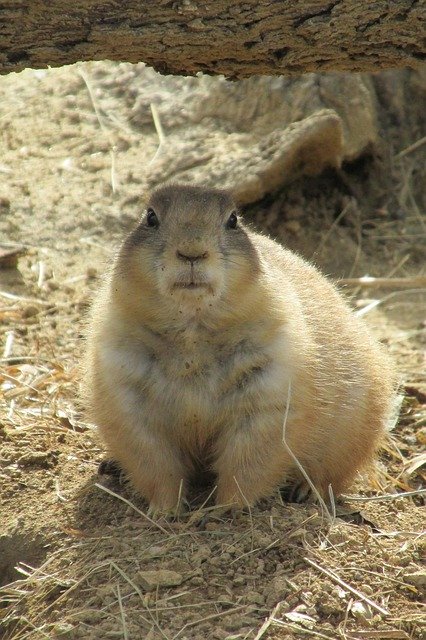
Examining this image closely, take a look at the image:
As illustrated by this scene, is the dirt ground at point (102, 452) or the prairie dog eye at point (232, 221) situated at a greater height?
the prairie dog eye at point (232, 221)

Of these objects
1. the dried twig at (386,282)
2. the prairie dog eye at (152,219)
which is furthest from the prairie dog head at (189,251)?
the dried twig at (386,282)

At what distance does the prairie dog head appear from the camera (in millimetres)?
4570

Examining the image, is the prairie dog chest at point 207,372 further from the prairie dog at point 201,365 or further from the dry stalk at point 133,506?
the dry stalk at point 133,506

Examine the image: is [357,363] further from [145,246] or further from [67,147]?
[67,147]

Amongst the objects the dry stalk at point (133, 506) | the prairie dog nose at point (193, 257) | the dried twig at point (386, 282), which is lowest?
the dry stalk at point (133, 506)

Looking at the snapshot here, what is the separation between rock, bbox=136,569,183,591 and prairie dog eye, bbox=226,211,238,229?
1.70 meters

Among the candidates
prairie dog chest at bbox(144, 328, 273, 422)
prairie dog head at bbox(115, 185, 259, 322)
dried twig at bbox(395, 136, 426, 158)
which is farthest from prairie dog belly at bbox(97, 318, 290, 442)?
dried twig at bbox(395, 136, 426, 158)

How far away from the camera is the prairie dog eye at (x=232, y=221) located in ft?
16.3

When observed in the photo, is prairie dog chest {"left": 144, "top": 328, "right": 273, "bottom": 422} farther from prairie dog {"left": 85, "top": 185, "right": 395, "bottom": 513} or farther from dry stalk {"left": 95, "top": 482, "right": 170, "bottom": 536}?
dry stalk {"left": 95, "top": 482, "right": 170, "bottom": 536}

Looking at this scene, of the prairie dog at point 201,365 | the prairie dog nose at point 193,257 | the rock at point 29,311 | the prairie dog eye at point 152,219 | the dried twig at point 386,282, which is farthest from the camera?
the dried twig at point 386,282

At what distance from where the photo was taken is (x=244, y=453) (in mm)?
4926

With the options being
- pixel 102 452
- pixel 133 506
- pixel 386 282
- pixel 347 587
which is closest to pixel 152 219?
pixel 133 506

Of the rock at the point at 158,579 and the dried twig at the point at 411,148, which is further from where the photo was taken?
the dried twig at the point at 411,148

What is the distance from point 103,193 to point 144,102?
43.7 inches
